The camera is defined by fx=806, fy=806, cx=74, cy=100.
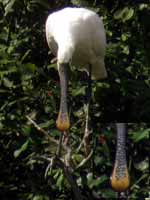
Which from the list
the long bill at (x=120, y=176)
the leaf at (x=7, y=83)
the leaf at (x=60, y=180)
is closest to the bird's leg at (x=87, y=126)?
the leaf at (x=60, y=180)

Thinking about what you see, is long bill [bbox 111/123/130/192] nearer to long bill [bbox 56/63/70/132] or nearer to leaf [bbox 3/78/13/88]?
long bill [bbox 56/63/70/132]

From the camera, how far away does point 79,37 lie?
3754 millimetres

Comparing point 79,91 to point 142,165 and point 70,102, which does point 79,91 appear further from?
point 142,165

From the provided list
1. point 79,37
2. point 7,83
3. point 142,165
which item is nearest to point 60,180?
point 142,165

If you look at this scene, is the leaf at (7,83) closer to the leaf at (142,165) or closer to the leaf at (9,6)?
the leaf at (9,6)

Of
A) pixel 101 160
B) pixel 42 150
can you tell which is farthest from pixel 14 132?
pixel 101 160

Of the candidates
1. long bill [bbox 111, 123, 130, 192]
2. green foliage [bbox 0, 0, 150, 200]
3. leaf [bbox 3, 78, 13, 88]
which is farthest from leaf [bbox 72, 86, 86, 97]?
long bill [bbox 111, 123, 130, 192]

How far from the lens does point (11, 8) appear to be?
13.6 ft

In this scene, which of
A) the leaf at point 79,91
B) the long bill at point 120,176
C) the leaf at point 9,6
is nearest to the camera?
the long bill at point 120,176

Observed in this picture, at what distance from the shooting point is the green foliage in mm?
3754

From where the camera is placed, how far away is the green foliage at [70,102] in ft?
12.3

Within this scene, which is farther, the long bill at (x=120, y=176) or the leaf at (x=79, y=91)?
the leaf at (x=79, y=91)

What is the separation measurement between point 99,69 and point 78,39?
236 mm

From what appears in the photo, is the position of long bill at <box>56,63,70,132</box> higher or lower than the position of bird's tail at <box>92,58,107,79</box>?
higher
